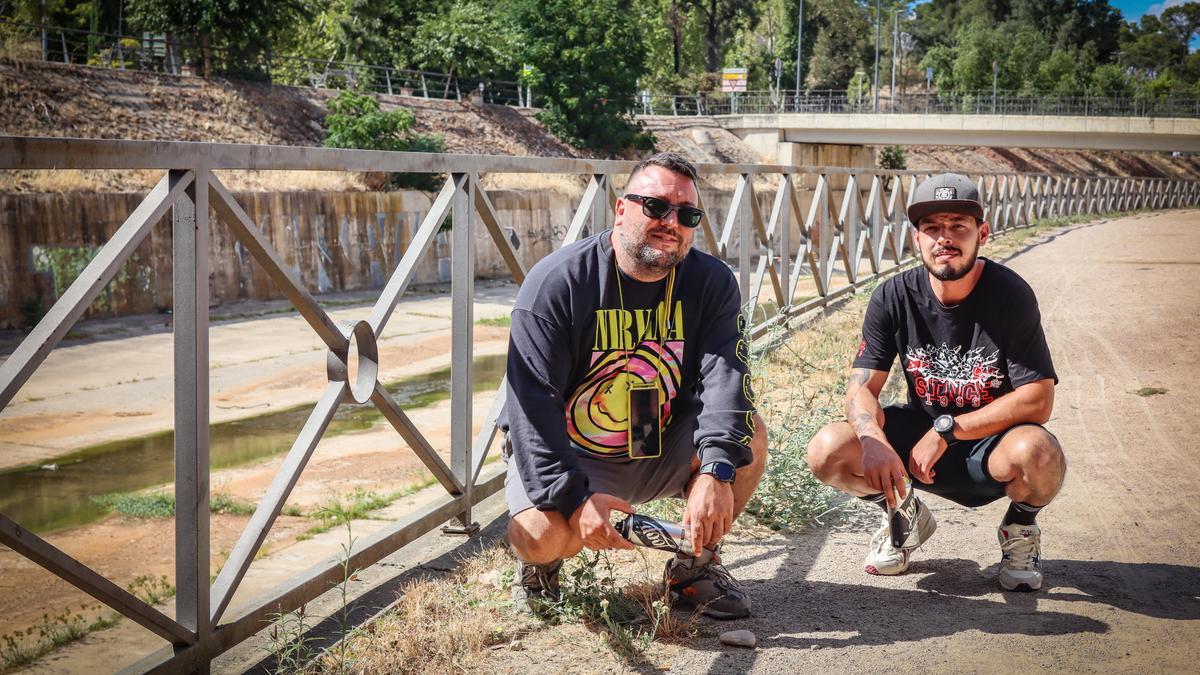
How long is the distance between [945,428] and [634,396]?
3.65ft

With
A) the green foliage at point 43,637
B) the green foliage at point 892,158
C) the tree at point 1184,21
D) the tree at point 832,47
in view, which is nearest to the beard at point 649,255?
the green foliage at point 43,637

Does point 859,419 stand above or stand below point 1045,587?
above

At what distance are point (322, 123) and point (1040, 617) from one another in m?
30.2

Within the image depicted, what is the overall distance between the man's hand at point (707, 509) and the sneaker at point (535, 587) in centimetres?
58

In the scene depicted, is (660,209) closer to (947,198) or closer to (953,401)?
(947,198)

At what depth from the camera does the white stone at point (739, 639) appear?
3.35 m

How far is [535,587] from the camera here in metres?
3.58

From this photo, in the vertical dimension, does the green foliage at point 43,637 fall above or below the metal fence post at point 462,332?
below

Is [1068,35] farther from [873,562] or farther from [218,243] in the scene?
[873,562]

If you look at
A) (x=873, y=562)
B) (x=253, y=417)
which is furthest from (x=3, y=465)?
(x=873, y=562)

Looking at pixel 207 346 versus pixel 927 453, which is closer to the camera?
pixel 207 346

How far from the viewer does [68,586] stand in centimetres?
500

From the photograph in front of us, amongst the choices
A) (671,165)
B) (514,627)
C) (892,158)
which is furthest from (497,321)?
(892,158)

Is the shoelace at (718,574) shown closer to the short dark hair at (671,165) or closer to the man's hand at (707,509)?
the man's hand at (707,509)
